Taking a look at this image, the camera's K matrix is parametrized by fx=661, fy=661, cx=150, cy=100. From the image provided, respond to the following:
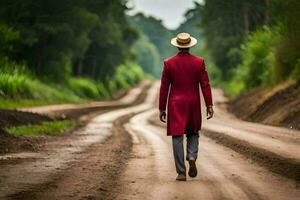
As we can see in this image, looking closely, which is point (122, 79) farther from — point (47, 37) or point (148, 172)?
point (148, 172)

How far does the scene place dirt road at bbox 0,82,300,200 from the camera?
8.19 m

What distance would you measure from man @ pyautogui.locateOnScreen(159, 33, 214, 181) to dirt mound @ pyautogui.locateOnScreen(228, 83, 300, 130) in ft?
37.3

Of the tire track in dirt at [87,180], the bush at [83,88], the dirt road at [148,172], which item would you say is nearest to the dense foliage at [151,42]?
the bush at [83,88]

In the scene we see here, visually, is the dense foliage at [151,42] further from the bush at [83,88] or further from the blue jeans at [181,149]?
the blue jeans at [181,149]

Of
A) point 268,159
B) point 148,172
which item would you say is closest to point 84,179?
point 148,172

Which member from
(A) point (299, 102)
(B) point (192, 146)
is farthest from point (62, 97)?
(B) point (192, 146)

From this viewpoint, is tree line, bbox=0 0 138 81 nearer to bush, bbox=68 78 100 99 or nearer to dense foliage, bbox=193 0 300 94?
bush, bbox=68 78 100 99

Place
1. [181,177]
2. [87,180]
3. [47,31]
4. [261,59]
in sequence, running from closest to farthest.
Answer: [87,180] < [181,177] < [261,59] < [47,31]

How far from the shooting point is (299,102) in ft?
78.6

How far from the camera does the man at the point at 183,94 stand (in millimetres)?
9836

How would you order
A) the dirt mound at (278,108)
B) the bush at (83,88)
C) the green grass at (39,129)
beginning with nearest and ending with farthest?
1. the green grass at (39,129)
2. the dirt mound at (278,108)
3. the bush at (83,88)

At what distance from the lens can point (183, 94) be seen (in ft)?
32.5

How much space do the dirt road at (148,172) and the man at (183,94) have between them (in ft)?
1.64

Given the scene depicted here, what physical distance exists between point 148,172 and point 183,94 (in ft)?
4.57
